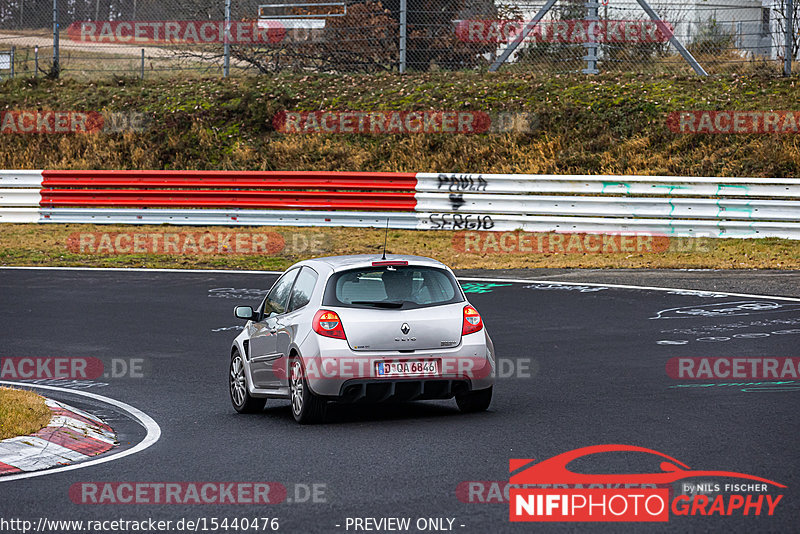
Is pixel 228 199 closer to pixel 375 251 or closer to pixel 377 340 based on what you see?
pixel 375 251

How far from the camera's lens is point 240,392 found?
→ 1034 centimetres

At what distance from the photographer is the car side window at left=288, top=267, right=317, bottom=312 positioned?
966cm

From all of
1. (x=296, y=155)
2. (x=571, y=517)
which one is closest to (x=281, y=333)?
(x=571, y=517)

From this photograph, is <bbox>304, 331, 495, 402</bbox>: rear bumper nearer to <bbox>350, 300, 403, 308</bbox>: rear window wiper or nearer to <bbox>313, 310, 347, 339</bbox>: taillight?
<bbox>313, 310, 347, 339</bbox>: taillight

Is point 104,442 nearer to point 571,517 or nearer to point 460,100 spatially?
point 571,517

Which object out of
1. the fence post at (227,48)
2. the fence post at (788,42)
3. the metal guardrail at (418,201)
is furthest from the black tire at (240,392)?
the fence post at (227,48)

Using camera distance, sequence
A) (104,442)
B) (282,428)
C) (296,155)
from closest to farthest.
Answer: (104,442)
(282,428)
(296,155)

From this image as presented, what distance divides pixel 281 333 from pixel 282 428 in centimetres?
87

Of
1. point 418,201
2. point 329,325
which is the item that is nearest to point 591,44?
point 418,201

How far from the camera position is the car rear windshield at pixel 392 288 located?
9.32m

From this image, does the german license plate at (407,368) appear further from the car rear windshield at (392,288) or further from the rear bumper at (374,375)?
the car rear windshield at (392,288)

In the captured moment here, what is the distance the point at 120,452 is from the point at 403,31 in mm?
23558

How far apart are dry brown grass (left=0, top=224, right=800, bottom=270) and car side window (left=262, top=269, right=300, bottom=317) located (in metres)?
10.2

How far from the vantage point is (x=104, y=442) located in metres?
8.65
